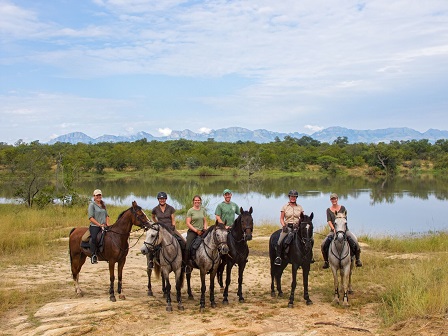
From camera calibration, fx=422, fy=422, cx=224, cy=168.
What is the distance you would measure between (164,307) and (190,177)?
166 ft

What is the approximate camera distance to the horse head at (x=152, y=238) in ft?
24.2

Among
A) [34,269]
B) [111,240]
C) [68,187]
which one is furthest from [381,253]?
[68,187]

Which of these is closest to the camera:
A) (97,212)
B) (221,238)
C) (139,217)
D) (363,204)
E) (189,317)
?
(189,317)

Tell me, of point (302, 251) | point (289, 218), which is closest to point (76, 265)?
point (289, 218)

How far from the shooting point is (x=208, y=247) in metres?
7.71

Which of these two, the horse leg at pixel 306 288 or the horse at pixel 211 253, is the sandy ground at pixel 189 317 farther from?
the horse at pixel 211 253

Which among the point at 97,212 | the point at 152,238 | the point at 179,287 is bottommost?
the point at 179,287

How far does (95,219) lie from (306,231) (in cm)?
401

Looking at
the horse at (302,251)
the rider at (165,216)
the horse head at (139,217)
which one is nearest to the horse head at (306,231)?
the horse at (302,251)

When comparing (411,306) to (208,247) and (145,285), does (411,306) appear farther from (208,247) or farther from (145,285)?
(145,285)

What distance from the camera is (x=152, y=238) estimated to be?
7.43 meters

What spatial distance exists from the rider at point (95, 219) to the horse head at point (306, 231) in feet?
12.4

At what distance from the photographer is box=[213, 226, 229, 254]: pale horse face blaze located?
7.40 meters

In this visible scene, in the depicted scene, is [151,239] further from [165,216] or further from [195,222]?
[195,222]
